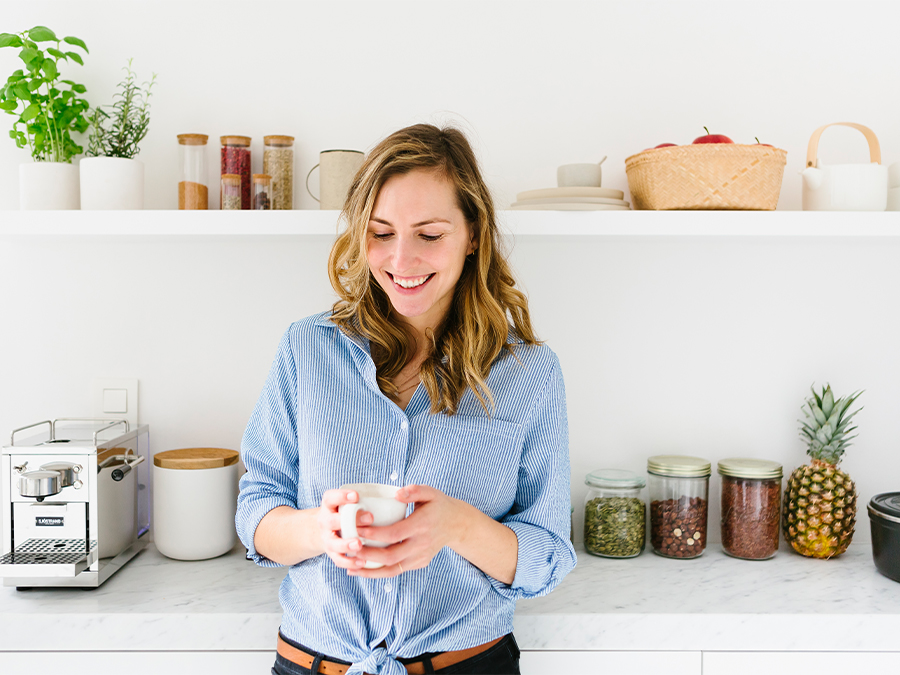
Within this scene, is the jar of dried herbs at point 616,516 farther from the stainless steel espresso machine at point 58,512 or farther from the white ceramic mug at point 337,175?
the stainless steel espresso machine at point 58,512

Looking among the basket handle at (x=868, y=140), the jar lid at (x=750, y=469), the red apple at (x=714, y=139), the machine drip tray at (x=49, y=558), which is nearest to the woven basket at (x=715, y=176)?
the red apple at (x=714, y=139)

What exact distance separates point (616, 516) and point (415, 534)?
79cm

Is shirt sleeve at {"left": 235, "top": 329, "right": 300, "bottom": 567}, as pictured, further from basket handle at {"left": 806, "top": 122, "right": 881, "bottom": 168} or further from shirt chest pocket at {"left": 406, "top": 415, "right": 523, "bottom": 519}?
basket handle at {"left": 806, "top": 122, "right": 881, "bottom": 168}

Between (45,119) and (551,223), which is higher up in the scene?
(45,119)

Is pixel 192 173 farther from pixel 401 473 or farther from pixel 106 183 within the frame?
pixel 401 473

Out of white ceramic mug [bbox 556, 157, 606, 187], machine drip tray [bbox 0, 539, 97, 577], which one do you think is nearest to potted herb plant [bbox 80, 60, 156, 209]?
machine drip tray [bbox 0, 539, 97, 577]

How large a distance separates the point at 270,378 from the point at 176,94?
834 millimetres

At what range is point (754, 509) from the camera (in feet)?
4.88

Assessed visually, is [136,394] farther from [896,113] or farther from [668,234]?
[896,113]

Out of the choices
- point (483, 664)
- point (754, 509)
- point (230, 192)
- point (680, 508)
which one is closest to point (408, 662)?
point (483, 664)

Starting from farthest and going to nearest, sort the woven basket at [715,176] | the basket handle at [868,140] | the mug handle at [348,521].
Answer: the basket handle at [868,140] → the woven basket at [715,176] → the mug handle at [348,521]

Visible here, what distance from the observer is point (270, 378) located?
112 cm

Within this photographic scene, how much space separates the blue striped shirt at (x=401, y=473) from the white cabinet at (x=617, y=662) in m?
0.21

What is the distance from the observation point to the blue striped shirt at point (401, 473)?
3.31 ft
